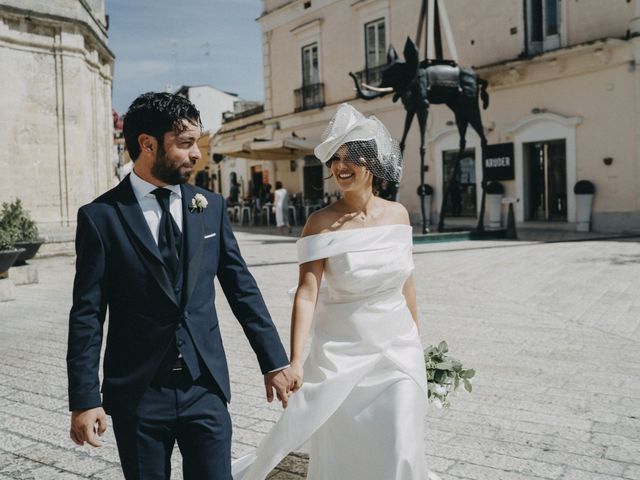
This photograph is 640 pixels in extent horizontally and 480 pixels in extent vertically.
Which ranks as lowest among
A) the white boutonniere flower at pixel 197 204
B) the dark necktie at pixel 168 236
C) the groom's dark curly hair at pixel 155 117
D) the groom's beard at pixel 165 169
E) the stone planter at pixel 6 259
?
the stone planter at pixel 6 259

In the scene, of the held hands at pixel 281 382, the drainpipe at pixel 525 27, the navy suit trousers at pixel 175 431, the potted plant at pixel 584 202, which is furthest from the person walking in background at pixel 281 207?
the navy suit trousers at pixel 175 431

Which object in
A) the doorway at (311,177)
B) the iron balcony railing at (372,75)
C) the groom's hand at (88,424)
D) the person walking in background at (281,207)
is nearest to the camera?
the groom's hand at (88,424)

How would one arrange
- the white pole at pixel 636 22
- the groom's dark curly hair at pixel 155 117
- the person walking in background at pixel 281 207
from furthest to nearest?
the person walking in background at pixel 281 207 → the white pole at pixel 636 22 → the groom's dark curly hair at pixel 155 117

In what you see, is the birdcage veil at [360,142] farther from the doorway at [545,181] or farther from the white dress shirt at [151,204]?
the doorway at [545,181]

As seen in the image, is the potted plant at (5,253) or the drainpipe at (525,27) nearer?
the potted plant at (5,253)

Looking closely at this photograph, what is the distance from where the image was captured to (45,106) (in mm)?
13000

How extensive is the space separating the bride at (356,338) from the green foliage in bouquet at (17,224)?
8785mm

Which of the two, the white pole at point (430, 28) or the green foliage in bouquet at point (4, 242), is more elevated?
the white pole at point (430, 28)

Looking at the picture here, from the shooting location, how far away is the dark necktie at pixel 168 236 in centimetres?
214

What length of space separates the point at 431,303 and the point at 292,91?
21.4 metres

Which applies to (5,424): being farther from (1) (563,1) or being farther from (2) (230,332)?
(1) (563,1)

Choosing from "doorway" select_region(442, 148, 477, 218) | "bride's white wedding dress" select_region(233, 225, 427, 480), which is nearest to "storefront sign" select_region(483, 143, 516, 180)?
"doorway" select_region(442, 148, 477, 218)

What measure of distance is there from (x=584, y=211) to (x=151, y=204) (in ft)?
51.1

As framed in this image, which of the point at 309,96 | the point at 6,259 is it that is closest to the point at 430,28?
the point at 6,259
